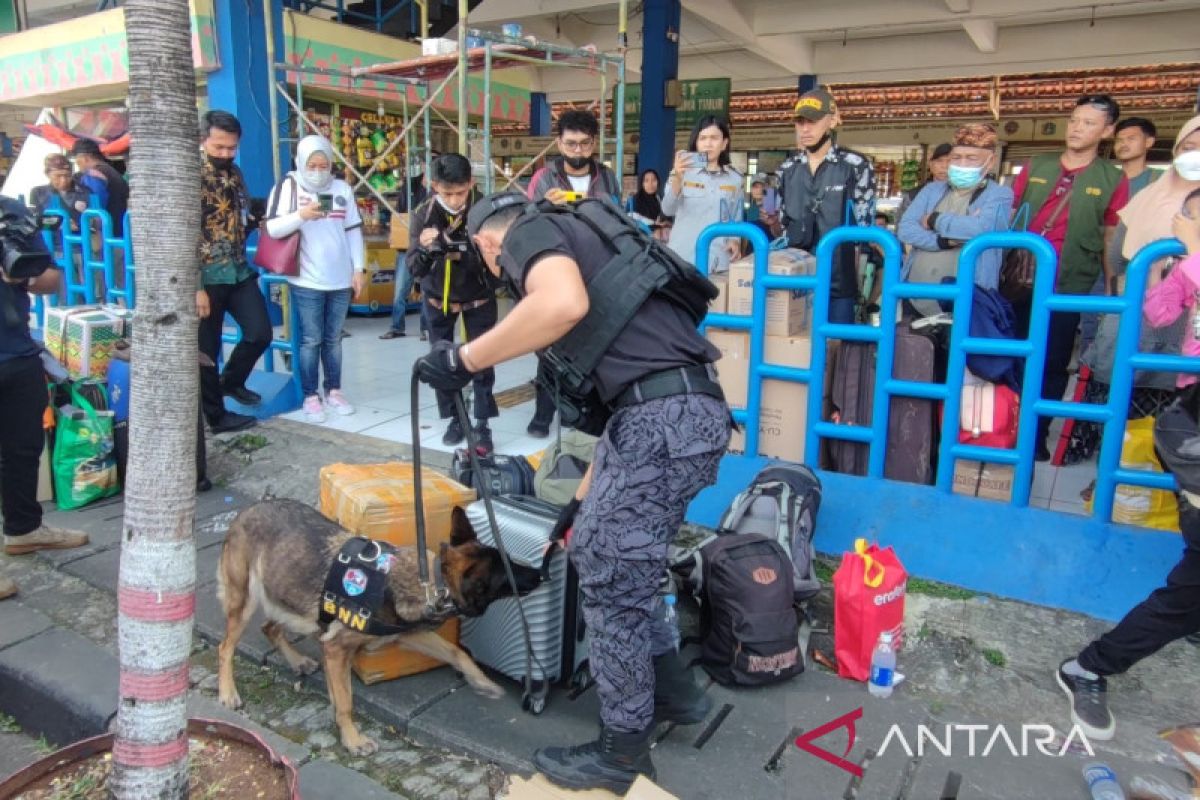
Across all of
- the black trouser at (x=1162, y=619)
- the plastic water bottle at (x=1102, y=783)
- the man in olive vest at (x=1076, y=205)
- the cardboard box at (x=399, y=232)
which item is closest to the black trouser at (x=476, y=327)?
the man in olive vest at (x=1076, y=205)

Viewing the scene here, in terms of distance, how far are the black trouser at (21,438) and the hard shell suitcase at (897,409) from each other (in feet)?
12.7

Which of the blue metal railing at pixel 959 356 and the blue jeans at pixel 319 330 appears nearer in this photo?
the blue metal railing at pixel 959 356

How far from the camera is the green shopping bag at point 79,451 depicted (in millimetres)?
4660

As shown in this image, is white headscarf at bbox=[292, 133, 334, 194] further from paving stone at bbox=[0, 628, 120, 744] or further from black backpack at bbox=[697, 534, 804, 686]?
black backpack at bbox=[697, 534, 804, 686]

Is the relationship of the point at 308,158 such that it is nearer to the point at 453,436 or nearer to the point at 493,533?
the point at 453,436

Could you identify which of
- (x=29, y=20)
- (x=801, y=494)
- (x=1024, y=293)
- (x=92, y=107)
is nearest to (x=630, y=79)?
(x=92, y=107)

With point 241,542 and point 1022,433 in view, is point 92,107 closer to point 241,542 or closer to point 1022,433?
point 241,542

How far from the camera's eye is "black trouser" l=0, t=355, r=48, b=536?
381cm

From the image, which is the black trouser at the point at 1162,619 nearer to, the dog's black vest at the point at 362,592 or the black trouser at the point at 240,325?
the dog's black vest at the point at 362,592

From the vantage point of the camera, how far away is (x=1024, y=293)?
4402 millimetres

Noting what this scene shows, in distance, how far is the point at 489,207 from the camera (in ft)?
8.14

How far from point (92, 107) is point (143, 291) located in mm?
11902

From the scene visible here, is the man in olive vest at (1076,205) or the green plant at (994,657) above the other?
the man in olive vest at (1076,205)

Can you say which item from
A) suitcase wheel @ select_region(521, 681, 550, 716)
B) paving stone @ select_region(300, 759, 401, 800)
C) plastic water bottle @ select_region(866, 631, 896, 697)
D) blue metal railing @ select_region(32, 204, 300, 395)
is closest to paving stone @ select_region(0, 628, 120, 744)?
paving stone @ select_region(300, 759, 401, 800)
